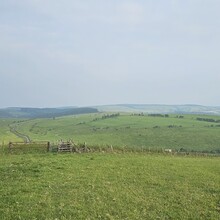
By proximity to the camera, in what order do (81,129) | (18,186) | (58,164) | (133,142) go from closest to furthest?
1. (18,186)
2. (58,164)
3. (133,142)
4. (81,129)

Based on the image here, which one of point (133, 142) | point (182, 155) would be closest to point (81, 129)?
point (133, 142)

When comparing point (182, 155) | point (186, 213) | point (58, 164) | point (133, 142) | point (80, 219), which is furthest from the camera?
point (133, 142)

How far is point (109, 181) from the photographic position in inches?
1240

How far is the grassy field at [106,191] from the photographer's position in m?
23.1

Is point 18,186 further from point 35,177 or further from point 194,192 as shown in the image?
point 194,192

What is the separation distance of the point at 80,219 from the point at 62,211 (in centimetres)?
171

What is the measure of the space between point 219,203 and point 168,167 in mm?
14652

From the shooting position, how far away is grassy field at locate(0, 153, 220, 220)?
2308 centimetres

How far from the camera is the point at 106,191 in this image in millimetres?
27922

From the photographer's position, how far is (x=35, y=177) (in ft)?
105

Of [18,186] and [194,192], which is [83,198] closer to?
[18,186]

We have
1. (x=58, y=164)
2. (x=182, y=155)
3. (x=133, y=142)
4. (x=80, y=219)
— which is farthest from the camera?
(x=133, y=142)

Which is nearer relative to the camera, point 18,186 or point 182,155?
point 18,186

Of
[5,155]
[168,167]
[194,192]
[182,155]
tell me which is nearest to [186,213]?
[194,192]
